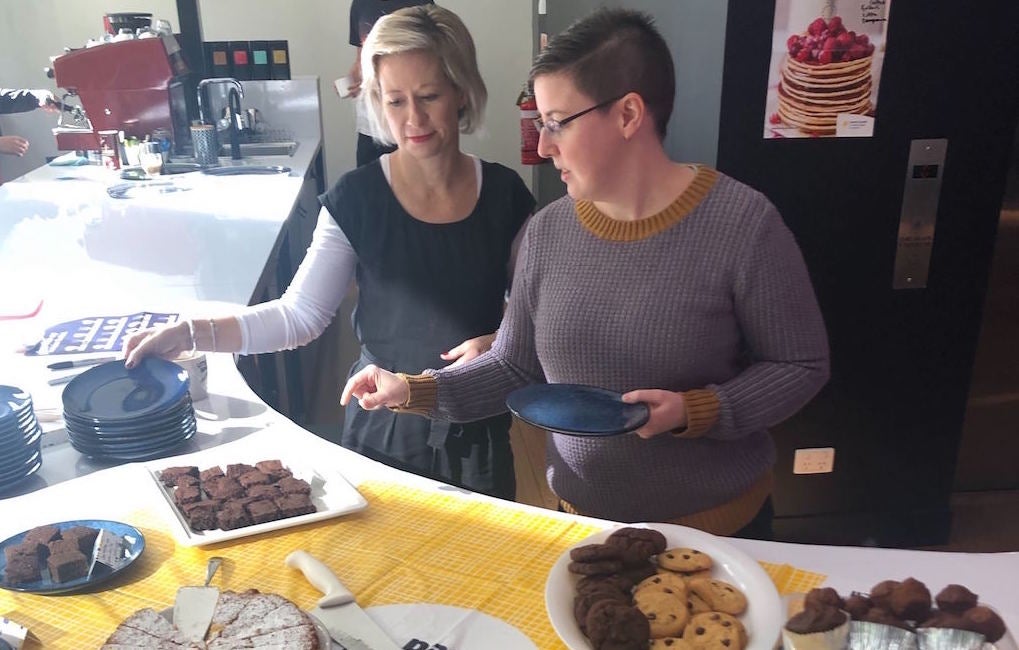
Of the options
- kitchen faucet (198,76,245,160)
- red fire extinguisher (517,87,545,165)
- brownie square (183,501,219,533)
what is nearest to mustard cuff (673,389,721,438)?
brownie square (183,501,219,533)

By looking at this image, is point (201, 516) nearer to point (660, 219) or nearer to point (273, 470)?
point (273, 470)

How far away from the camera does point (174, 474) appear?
1320 millimetres

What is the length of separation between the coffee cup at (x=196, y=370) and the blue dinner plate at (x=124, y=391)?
0.16 ft

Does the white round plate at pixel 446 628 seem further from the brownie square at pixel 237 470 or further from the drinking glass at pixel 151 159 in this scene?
the drinking glass at pixel 151 159

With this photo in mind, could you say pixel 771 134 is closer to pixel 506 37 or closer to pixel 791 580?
pixel 791 580

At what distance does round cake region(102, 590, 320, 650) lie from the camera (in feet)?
3.05

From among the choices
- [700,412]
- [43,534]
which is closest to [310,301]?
[43,534]

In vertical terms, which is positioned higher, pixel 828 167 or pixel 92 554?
pixel 828 167

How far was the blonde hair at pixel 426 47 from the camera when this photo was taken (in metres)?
1.69

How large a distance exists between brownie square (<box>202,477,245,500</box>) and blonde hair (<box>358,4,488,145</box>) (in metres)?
0.83

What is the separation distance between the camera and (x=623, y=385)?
56.1 inches

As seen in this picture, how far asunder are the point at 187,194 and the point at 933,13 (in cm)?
262

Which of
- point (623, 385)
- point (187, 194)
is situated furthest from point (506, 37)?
point (623, 385)

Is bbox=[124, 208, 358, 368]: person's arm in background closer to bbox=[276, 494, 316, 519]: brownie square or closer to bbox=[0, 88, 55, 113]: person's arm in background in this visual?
bbox=[276, 494, 316, 519]: brownie square
